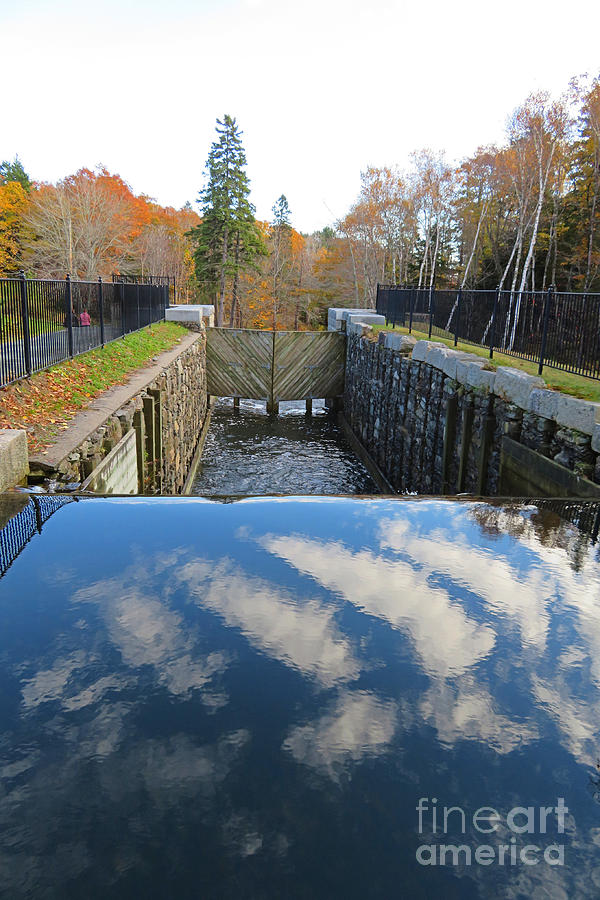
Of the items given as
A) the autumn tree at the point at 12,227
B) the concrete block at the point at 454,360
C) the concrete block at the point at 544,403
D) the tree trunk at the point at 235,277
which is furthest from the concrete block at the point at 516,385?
the tree trunk at the point at 235,277

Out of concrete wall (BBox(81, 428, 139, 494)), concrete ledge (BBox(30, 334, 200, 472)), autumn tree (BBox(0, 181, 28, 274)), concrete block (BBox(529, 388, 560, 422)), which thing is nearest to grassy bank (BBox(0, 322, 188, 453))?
concrete ledge (BBox(30, 334, 200, 472))

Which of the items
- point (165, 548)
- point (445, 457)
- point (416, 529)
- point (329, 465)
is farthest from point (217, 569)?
point (329, 465)

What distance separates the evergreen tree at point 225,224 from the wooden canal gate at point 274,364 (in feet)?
73.8

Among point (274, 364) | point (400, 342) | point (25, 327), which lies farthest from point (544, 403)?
point (274, 364)

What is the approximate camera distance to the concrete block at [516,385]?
7.35 metres

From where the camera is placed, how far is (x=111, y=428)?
291 inches

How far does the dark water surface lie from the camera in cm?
165

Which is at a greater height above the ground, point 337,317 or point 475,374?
point 337,317

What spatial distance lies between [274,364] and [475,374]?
14965 mm

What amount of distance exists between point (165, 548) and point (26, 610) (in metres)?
0.98

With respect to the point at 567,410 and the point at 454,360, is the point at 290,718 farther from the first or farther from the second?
A: the point at 454,360

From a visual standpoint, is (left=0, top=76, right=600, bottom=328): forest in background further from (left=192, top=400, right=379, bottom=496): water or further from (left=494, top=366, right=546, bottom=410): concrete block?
(left=494, top=366, right=546, bottom=410): concrete block

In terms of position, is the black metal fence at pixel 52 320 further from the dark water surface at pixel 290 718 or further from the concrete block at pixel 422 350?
the concrete block at pixel 422 350

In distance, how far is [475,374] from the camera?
912 centimetres
